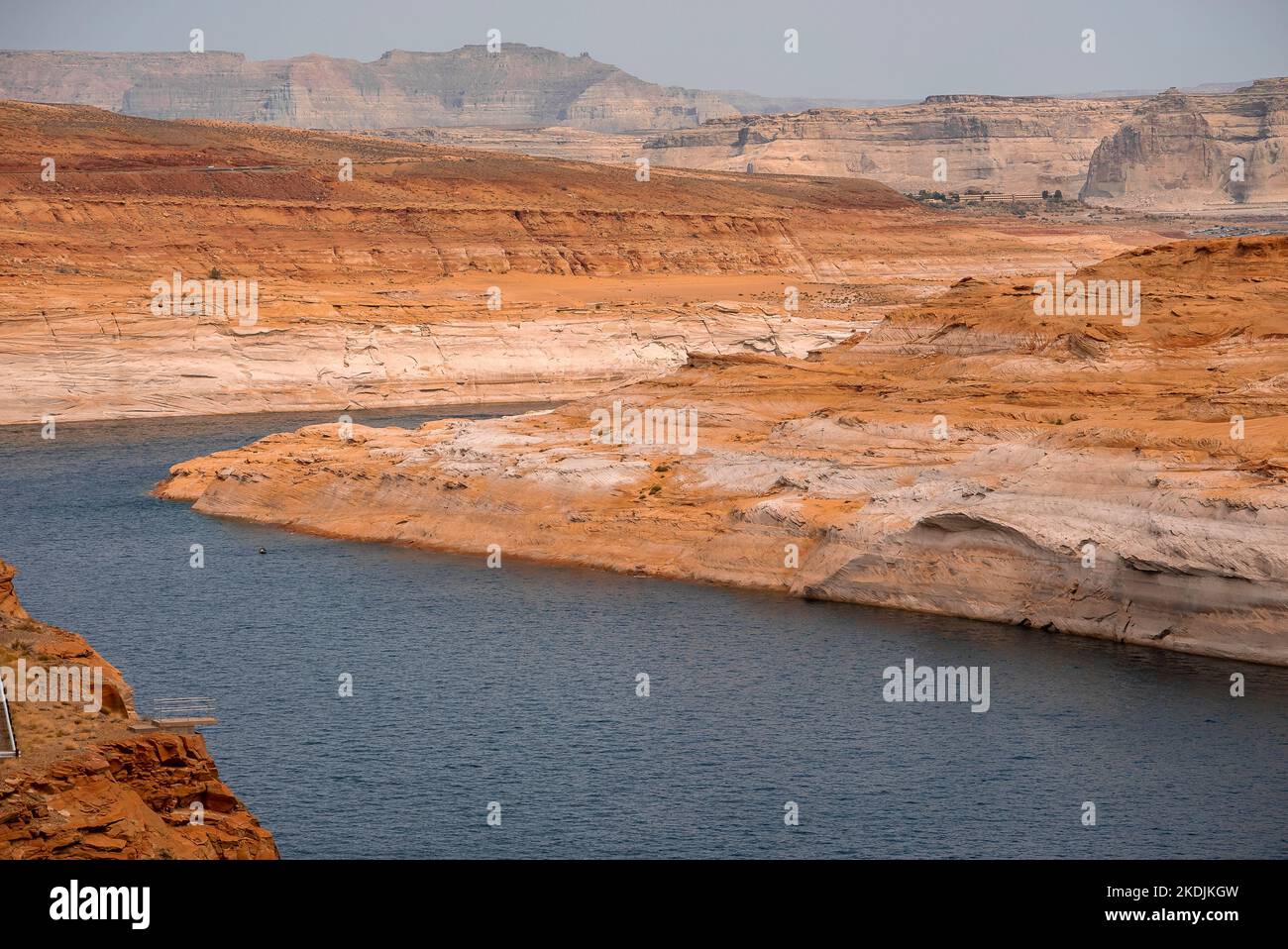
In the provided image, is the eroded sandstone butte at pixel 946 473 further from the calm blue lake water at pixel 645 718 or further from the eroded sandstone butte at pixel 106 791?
the eroded sandstone butte at pixel 106 791

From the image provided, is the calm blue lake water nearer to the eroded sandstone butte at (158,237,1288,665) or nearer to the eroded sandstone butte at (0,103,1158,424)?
the eroded sandstone butte at (158,237,1288,665)

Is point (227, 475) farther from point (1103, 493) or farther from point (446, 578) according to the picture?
point (1103, 493)

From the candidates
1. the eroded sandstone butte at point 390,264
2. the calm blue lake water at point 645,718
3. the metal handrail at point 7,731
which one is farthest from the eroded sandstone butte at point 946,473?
the metal handrail at point 7,731

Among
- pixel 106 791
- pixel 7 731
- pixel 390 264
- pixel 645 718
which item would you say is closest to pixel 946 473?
pixel 645 718

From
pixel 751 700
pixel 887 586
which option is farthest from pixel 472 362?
pixel 751 700

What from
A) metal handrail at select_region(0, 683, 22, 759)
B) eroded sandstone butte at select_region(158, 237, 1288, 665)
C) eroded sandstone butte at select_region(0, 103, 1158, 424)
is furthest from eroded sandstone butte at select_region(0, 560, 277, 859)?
eroded sandstone butte at select_region(0, 103, 1158, 424)
